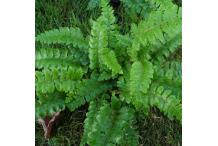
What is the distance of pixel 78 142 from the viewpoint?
434 centimetres

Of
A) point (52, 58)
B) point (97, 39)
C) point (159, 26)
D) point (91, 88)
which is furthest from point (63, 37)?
point (159, 26)

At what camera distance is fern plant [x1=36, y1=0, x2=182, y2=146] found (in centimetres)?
378

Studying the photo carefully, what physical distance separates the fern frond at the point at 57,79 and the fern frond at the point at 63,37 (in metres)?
0.30

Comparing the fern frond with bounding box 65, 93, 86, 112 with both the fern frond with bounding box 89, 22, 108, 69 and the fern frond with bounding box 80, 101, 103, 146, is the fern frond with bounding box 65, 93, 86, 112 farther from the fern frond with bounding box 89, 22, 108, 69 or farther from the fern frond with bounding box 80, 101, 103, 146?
the fern frond with bounding box 89, 22, 108, 69

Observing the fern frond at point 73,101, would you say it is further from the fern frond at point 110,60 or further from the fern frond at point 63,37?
the fern frond at point 63,37

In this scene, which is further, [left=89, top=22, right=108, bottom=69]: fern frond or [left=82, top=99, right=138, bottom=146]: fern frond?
[left=89, top=22, right=108, bottom=69]: fern frond

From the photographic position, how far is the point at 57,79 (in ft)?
12.9

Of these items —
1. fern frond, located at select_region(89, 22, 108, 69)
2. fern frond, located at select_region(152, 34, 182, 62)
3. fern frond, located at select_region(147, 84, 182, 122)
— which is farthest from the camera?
A: fern frond, located at select_region(152, 34, 182, 62)

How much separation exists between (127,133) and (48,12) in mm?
1923

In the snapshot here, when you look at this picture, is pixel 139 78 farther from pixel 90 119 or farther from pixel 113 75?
pixel 90 119

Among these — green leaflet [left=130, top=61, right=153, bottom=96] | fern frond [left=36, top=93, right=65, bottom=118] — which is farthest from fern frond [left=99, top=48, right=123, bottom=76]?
fern frond [left=36, top=93, right=65, bottom=118]

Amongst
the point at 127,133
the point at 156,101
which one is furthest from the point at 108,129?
the point at 156,101

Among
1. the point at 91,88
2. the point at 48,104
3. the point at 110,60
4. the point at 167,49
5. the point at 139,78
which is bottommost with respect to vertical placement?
the point at 48,104

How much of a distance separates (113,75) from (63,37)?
671 millimetres
